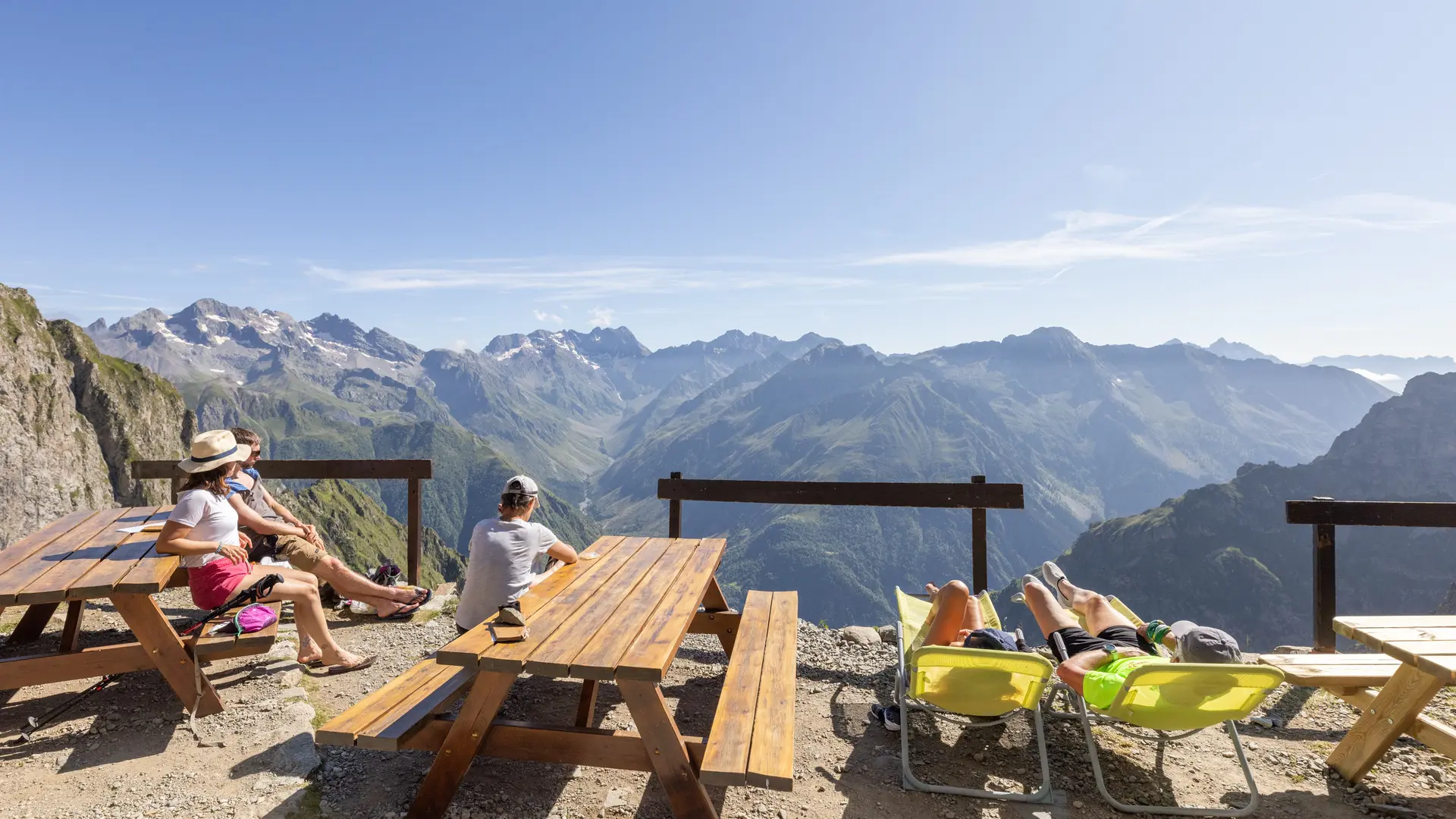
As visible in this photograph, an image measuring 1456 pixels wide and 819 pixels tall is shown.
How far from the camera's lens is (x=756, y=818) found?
434cm

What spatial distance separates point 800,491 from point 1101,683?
401 centimetres

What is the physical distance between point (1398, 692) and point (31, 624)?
11.4 meters

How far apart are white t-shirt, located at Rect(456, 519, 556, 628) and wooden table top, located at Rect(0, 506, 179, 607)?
201cm

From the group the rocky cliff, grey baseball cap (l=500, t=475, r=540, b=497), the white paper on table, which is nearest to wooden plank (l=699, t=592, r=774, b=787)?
grey baseball cap (l=500, t=475, r=540, b=497)

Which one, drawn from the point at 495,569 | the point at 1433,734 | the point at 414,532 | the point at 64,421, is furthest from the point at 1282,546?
the point at 64,421

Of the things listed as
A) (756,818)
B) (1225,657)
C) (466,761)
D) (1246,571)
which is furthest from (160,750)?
(1246,571)

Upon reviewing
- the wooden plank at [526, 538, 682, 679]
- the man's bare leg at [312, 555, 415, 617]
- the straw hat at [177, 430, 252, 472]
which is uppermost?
the straw hat at [177, 430, 252, 472]

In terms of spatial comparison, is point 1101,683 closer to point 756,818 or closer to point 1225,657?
point 1225,657

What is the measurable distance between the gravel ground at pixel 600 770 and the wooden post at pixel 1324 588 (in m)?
0.95

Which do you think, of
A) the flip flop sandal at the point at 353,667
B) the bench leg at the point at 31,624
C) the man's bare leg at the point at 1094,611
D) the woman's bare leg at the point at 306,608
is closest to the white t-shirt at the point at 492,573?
the woman's bare leg at the point at 306,608

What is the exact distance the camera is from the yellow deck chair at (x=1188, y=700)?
4.17 m

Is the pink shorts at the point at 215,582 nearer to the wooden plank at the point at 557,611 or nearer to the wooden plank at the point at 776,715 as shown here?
the wooden plank at the point at 557,611

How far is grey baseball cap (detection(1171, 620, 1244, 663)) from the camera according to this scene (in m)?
4.55

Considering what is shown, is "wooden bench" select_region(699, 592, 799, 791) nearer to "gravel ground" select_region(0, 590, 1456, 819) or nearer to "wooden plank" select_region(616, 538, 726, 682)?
"wooden plank" select_region(616, 538, 726, 682)
